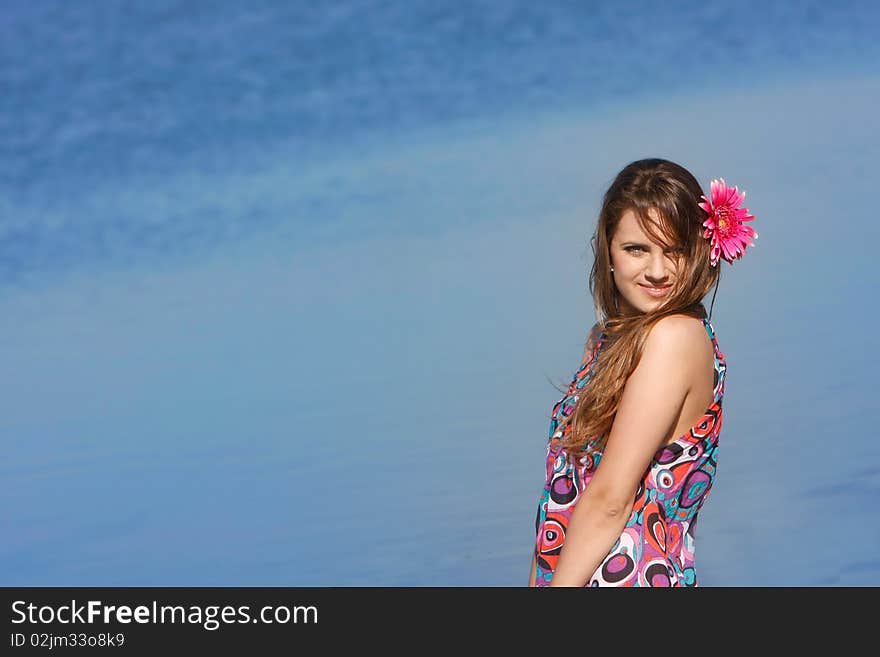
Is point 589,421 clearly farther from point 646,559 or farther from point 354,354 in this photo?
point 354,354

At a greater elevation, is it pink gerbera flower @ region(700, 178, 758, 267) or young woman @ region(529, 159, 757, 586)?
pink gerbera flower @ region(700, 178, 758, 267)

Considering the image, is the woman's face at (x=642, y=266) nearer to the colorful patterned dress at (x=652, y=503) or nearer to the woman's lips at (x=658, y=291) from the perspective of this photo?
the woman's lips at (x=658, y=291)

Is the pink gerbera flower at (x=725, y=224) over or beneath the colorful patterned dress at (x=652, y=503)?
over

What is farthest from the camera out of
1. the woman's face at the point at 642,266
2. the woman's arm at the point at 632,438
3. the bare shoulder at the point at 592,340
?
the bare shoulder at the point at 592,340

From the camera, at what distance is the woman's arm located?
88.0 inches

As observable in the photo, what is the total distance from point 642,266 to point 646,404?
267 mm

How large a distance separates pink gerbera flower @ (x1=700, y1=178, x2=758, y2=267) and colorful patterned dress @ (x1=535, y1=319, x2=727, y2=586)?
0.13 meters

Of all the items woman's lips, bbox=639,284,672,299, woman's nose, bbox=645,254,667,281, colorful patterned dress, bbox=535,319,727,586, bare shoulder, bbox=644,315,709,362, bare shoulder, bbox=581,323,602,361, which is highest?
bare shoulder, bbox=581,323,602,361

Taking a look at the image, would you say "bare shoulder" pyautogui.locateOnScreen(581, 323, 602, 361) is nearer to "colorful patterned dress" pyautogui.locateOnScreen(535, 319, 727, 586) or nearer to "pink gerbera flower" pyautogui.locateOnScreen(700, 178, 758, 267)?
"colorful patterned dress" pyautogui.locateOnScreen(535, 319, 727, 586)

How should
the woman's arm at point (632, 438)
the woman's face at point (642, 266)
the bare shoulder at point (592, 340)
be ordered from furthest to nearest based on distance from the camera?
the bare shoulder at point (592, 340) → the woman's face at point (642, 266) → the woman's arm at point (632, 438)

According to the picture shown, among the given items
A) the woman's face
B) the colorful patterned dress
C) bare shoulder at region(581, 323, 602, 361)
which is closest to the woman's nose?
the woman's face

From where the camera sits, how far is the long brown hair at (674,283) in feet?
7.52

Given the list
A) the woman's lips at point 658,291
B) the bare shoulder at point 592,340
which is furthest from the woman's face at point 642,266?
the bare shoulder at point 592,340

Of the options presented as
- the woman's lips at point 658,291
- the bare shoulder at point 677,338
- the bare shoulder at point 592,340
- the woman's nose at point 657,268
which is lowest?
the bare shoulder at point 677,338
